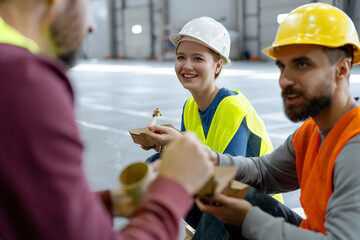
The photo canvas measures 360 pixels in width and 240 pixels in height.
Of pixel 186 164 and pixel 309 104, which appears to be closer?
pixel 186 164

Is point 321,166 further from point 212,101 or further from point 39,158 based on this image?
point 212,101

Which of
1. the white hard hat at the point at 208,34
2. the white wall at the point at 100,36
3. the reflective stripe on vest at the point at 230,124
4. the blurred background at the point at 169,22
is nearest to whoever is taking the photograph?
the reflective stripe on vest at the point at 230,124

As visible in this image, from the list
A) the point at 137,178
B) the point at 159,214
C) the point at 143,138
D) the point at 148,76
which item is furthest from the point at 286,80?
the point at 148,76

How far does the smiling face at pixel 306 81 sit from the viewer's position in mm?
1887

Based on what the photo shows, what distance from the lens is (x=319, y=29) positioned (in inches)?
75.7

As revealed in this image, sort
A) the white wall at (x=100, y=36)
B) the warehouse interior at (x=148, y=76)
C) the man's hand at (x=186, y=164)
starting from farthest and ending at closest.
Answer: the white wall at (x=100, y=36)
the warehouse interior at (x=148, y=76)
the man's hand at (x=186, y=164)

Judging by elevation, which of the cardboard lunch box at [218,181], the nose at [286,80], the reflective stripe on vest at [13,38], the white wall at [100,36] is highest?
the reflective stripe on vest at [13,38]

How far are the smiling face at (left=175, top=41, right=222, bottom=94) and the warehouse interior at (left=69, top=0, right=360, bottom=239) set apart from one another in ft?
1.52

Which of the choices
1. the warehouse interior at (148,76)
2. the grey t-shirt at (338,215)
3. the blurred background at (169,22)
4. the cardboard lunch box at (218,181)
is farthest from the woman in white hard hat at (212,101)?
the blurred background at (169,22)

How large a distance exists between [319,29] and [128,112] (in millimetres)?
7147

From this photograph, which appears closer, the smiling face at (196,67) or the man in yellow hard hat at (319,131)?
the man in yellow hard hat at (319,131)

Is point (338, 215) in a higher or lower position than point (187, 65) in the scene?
lower

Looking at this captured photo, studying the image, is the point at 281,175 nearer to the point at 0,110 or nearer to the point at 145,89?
the point at 0,110

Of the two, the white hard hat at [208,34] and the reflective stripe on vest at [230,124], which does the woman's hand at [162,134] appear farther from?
the white hard hat at [208,34]
